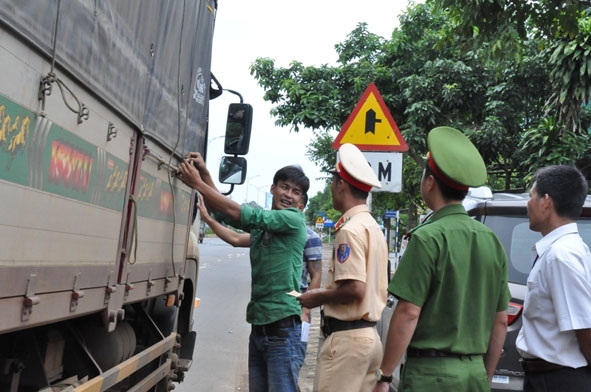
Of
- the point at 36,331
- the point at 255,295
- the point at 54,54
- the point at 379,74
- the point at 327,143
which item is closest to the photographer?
the point at 54,54

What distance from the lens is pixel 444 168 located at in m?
2.66

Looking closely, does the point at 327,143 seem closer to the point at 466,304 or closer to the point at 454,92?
the point at 454,92

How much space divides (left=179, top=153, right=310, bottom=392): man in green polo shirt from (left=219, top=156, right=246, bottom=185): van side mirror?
1.68m

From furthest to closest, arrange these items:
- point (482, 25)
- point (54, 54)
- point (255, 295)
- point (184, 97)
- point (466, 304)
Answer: point (482, 25) < point (184, 97) < point (255, 295) < point (466, 304) < point (54, 54)

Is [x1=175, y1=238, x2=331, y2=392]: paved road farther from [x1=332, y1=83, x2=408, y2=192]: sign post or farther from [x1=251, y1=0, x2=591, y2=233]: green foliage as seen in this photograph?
[x1=251, y1=0, x2=591, y2=233]: green foliage

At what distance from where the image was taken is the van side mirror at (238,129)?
5.70 metres

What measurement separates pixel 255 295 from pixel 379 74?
11.4m

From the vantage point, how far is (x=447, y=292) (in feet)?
8.51

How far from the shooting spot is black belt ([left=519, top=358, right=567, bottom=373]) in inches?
116

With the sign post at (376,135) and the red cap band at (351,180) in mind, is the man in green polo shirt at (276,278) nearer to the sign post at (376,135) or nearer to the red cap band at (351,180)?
the red cap band at (351,180)

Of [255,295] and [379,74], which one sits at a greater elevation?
[379,74]

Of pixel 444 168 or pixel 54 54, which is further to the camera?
pixel 444 168

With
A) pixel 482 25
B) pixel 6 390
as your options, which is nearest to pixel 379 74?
pixel 482 25

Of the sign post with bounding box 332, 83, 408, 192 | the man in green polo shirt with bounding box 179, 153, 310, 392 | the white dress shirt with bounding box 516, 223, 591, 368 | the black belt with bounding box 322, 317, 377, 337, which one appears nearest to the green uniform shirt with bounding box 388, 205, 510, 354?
the white dress shirt with bounding box 516, 223, 591, 368
